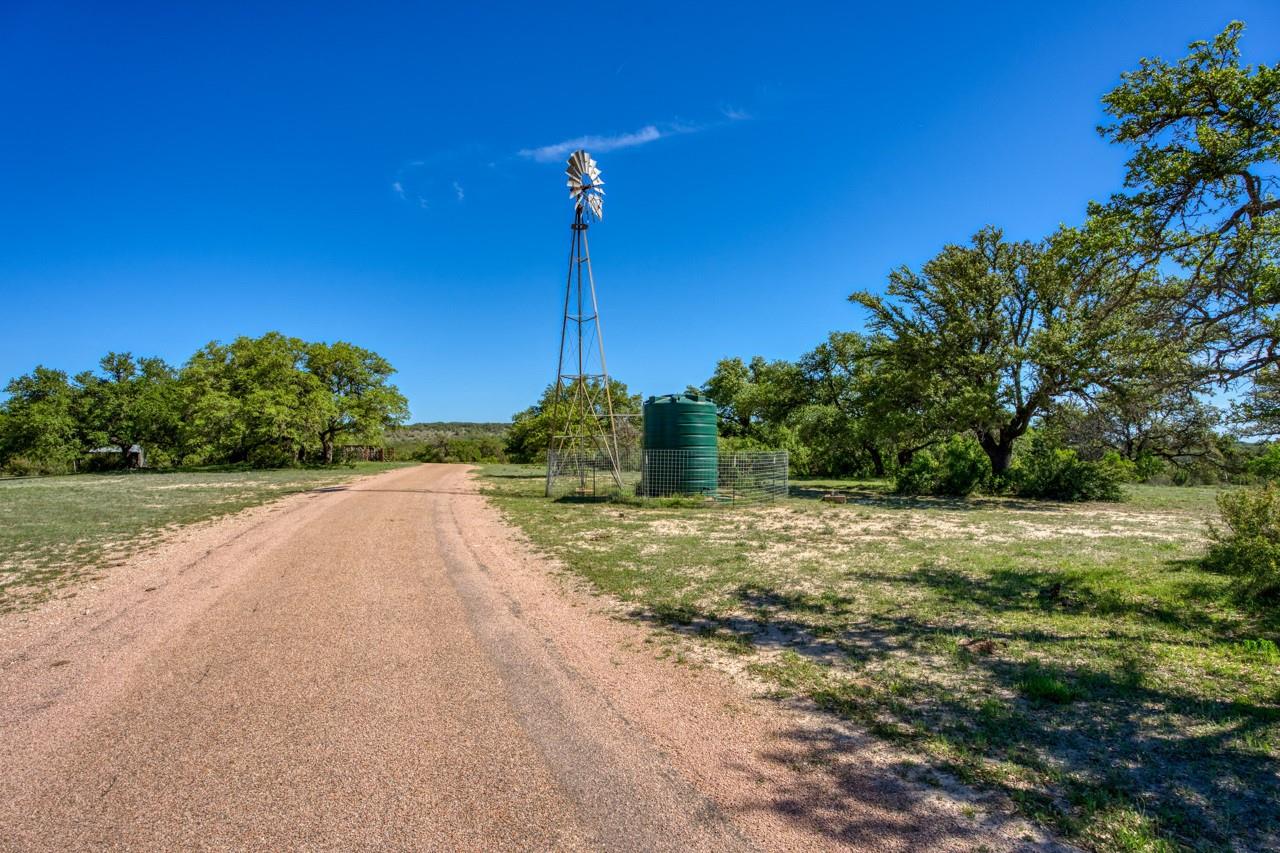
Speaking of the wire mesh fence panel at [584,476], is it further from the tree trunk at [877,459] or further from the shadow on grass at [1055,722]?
the tree trunk at [877,459]

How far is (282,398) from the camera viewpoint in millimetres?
38469

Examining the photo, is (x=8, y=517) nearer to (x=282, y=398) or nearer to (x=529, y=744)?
(x=529, y=744)

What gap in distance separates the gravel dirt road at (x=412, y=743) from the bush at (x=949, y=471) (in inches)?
785

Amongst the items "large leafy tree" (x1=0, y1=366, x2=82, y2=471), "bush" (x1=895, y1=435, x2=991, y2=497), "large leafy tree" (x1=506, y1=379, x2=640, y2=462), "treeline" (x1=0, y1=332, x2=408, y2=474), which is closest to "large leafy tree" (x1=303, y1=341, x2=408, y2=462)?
"treeline" (x1=0, y1=332, x2=408, y2=474)

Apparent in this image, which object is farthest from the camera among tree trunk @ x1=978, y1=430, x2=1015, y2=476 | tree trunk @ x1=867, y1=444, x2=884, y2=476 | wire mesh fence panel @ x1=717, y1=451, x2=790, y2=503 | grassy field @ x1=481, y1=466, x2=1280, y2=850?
tree trunk @ x1=867, y1=444, x2=884, y2=476

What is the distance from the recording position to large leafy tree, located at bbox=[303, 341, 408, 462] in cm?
4103

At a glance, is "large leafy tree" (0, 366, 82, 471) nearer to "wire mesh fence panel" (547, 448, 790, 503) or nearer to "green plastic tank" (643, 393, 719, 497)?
"wire mesh fence panel" (547, 448, 790, 503)

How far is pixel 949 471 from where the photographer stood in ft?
74.1

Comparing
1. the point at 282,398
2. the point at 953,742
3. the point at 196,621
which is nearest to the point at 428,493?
the point at 196,621

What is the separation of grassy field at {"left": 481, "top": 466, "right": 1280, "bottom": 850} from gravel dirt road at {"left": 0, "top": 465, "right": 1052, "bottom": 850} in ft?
1.92

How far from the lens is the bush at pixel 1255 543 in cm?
667

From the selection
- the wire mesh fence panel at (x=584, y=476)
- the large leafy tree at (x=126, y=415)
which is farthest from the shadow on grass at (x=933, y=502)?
the large leafy tree at (x=126, y=415)

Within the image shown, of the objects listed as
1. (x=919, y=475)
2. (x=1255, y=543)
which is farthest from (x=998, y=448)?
(x=1255, y=543)

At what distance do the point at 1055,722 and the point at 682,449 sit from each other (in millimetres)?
14728
